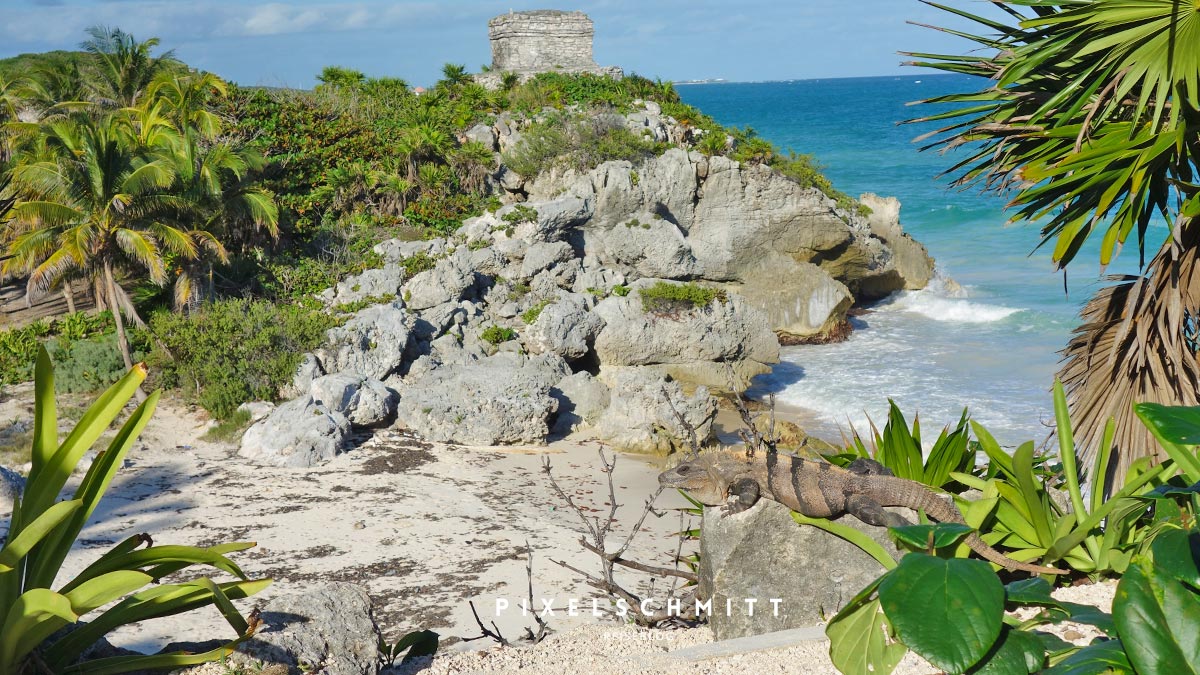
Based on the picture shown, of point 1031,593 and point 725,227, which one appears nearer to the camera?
point 1031,593

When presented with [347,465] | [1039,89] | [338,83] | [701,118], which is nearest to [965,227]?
[701,118]

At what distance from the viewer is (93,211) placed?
1356cm

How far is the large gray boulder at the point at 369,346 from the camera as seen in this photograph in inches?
597

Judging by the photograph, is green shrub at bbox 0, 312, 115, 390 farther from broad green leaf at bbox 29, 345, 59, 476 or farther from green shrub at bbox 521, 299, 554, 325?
broad green leaf at bbox 29, 345, 59, 476

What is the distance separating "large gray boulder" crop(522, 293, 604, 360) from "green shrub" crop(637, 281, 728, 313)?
1.22m

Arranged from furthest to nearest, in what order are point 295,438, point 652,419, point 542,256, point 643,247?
point 643,247 < point 542,256 < point 652,419 < point 295,438

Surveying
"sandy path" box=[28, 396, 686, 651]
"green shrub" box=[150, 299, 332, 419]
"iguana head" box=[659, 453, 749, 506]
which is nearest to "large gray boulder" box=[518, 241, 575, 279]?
"green shrub" box=[150, 299, 332, 419]

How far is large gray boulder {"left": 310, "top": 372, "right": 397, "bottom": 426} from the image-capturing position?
44.7ft

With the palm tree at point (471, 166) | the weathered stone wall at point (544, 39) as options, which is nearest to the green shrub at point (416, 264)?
the palm tree at point (471, 166)

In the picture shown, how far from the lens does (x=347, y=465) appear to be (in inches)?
493

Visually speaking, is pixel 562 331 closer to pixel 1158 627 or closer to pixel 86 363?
pixel 86 363

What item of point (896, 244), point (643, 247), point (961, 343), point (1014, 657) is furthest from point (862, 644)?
point (896, 244)

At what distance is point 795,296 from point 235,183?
12.1 metres

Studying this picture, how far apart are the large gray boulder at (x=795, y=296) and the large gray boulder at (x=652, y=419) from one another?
702cm
